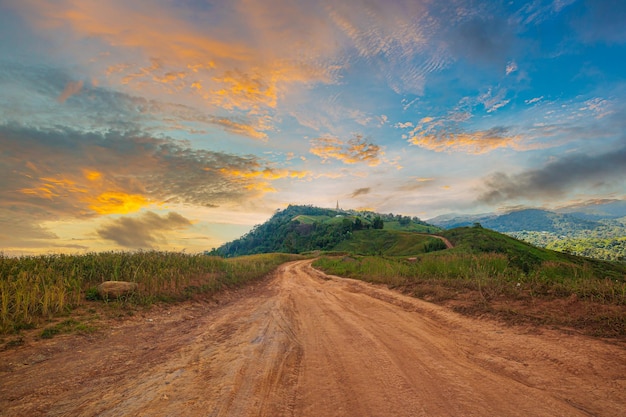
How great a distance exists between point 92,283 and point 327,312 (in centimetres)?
1012

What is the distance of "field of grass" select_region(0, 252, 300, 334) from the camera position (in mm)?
8344

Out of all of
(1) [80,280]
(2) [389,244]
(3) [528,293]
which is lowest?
(3) [528,293]

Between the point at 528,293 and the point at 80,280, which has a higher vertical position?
the point at 80,280

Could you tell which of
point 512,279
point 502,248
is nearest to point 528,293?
point 512,279

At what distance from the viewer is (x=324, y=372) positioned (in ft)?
16.3

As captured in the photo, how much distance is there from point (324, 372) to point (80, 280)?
1133cm

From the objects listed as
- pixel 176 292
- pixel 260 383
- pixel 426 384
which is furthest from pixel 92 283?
pixel 426 384

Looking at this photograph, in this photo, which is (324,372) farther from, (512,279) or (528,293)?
(512,279)

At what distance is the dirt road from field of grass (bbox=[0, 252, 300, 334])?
1989mm

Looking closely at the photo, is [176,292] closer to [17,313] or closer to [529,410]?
[17,313]

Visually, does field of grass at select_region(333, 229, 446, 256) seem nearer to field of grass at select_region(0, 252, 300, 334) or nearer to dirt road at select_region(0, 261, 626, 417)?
field of grass at select_region(0, 252, 300, 334)

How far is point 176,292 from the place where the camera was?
543 inches

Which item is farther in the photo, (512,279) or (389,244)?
(389,244)

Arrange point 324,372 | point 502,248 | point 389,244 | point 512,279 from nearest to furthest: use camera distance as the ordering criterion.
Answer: point 324,372, point 512,279, point 502,248, point 389,244
